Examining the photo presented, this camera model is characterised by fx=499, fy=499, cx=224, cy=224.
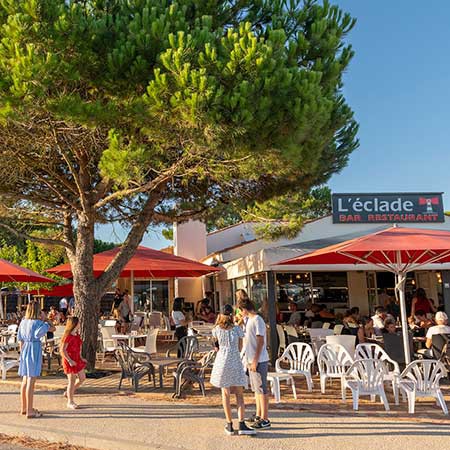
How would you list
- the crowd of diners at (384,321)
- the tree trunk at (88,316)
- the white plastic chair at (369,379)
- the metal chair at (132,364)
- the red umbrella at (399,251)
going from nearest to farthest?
the white plastic chair at (369,379), the red umbrella at (399,251), the metal chair at (132,364), the crowd of diners at (384,321), the tree trunk at (88,316)

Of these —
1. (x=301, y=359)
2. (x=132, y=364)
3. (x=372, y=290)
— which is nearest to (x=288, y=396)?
(x=301, y=359)

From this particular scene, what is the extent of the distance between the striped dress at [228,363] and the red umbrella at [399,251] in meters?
2.64

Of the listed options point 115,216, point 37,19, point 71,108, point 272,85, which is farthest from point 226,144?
point 115,216

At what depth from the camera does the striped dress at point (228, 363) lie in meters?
5.34

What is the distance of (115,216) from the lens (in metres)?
12.7

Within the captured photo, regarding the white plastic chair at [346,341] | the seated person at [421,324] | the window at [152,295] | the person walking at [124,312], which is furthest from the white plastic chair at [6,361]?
the window at [152,295]

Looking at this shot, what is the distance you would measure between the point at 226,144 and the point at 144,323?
10071 mm

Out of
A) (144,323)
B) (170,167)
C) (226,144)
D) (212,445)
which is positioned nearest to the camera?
(212,445)

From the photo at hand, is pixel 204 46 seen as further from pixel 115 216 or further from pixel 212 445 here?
pixel 115 216

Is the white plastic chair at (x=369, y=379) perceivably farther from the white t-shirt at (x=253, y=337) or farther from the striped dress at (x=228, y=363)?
the striped dress at (x=228, y=363)

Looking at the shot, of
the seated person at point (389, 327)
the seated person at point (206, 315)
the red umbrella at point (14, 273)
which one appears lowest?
the seated person at point (389, 327)

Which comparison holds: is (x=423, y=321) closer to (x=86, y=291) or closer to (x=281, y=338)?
(x=281, y=338)

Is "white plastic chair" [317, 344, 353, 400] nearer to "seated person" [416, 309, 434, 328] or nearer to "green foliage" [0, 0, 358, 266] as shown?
"green foliage" [0, 0, 358, 266]

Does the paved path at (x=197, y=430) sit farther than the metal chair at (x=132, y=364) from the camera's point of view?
No
